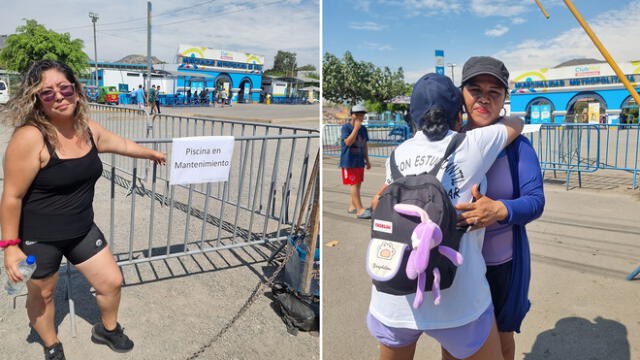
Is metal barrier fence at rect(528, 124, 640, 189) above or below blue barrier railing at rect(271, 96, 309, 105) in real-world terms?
below

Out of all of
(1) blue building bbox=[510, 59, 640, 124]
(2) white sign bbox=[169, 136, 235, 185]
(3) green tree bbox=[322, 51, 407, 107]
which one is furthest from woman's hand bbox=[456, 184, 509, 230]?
(3) green tree bbox=[322, 51, 407, 107]

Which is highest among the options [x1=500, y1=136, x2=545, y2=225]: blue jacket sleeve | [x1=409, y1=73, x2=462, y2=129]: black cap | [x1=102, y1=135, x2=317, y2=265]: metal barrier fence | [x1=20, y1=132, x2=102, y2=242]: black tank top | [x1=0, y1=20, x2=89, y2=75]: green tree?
[x1=0, y1=20, x2=89, y2=75]: green tree

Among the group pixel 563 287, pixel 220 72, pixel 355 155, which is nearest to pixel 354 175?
pixel 355 155

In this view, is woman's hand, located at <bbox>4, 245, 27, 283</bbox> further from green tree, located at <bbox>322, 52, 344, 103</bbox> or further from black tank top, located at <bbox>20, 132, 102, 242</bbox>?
green tree, located at <bbox>322, 52, 344, 103</bbox>

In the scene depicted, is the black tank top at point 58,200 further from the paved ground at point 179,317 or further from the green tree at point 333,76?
the green tree at point 333,76

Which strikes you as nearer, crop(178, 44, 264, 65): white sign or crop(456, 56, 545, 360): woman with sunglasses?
crop(456, 56, 545, 360): woman with sunglasses

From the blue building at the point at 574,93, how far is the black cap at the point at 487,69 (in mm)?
35406

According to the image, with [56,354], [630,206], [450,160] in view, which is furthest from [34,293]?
[630,206]

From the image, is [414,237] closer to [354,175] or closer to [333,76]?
[354,175]

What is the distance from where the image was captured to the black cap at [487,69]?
5.70 ft

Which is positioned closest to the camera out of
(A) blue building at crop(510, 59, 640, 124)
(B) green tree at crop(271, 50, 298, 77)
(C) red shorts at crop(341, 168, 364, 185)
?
(C) red shorts at crop(341, 168, 364, 185)

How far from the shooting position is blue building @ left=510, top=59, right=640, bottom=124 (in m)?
35.8

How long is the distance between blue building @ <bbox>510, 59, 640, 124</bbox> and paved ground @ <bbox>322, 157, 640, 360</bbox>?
3021 cm

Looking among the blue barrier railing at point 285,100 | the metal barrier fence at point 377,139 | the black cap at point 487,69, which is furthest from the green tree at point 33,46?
the black cap at point 487,69
